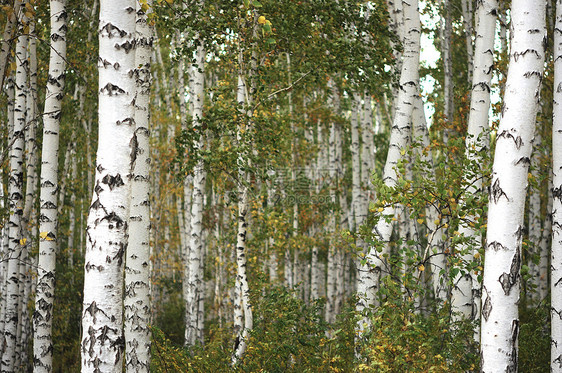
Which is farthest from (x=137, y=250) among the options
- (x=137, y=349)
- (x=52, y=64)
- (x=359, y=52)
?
(x=359, y=52)

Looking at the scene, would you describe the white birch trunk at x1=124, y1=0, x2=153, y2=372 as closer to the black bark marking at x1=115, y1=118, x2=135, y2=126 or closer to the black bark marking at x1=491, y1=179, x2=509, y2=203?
the black bark marking at x1=115, y1=118, x2=135, y2=126

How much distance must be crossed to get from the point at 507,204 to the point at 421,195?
1483 mm

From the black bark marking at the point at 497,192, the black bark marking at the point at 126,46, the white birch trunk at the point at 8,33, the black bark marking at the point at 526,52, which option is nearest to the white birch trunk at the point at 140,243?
the white birch trunk at the point at 8,33

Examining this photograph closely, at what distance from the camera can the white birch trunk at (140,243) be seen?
203 inches

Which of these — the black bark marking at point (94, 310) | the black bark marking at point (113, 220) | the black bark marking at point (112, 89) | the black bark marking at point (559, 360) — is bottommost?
the black bark marking at point (559, 360)

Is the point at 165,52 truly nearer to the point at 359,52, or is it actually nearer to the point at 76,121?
the point at 76,121

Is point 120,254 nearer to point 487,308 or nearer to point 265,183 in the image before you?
point 487,308

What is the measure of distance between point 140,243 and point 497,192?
11.3 ft

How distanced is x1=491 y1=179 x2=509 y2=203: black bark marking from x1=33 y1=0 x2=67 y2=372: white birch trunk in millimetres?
4832

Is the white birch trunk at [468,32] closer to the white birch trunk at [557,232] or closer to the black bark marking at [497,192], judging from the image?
the white birch trunk at [557,232]

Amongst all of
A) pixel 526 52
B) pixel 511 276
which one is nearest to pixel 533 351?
pixel 511 276

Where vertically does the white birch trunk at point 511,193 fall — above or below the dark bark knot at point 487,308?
above

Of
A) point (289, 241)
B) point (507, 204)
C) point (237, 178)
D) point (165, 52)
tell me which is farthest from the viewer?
point (165, 52)

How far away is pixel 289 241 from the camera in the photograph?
13406 mm
